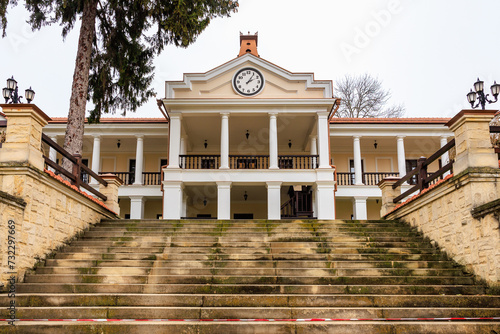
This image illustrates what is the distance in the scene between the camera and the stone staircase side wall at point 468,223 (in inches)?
274

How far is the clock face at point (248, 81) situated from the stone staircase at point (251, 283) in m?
9.59

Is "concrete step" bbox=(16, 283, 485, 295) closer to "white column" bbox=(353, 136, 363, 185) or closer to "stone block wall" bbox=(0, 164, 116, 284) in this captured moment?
"stone block wall" bbox=(0, 164, 116, 284)

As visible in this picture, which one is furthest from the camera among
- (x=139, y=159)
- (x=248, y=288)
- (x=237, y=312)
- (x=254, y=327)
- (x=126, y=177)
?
(x=126, y=177)

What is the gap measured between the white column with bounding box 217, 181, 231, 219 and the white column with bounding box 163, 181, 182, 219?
1.52 metres

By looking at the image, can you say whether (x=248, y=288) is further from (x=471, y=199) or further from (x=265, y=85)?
(x=265, y=85)

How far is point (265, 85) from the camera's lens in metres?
19.0

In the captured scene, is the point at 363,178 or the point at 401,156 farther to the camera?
the point at 363,178

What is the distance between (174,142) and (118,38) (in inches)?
181

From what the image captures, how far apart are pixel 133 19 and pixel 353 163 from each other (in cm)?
1335

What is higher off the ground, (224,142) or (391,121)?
(391,121)

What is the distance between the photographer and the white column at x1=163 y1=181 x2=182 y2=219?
1755cm

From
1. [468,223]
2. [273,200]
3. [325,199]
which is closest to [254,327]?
[468,223]

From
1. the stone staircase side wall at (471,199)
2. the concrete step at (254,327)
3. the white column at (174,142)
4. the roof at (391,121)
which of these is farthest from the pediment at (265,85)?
the concrete step at (254,327)

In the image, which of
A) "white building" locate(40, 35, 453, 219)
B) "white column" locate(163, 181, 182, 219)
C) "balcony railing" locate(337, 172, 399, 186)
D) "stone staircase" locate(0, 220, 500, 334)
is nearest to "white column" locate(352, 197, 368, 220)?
"white building" locate(40, 35, 453, 219)
